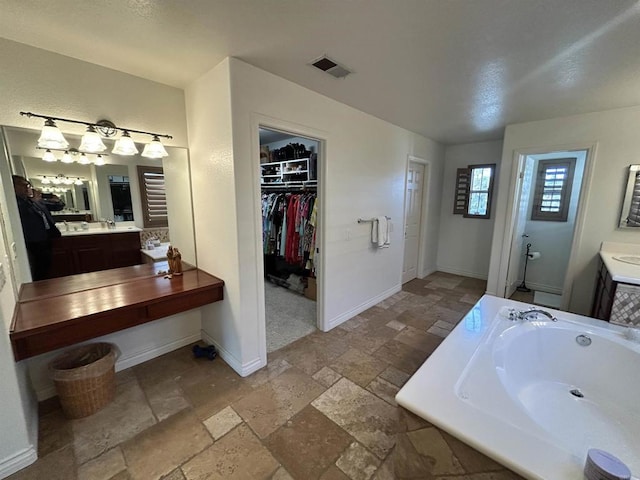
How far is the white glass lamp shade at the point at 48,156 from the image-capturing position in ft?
6.09

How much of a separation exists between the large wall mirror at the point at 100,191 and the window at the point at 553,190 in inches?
189

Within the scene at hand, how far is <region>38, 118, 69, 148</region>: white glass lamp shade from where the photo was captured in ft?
5.43

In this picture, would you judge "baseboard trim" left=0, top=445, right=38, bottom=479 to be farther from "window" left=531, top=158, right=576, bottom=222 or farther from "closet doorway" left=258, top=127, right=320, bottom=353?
"window" left=531, top=158, right=576, bottom=222

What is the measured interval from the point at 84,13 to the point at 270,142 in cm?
359

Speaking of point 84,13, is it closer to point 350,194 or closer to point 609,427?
point 350,194

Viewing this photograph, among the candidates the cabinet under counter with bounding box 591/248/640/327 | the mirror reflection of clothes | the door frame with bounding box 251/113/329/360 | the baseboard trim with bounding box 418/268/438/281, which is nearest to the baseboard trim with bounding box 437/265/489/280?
the baseboard trim with bounding box 418/268/438/281

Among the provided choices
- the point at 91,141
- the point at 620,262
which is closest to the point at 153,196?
the point at 91,141

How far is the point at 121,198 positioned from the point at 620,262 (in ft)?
14.6

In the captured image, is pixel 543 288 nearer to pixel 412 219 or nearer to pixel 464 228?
pixel 464 228

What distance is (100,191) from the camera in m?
2.14

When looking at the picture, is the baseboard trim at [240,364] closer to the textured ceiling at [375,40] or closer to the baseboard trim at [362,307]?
the baseboard trim at [362,307]

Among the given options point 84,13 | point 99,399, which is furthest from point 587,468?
point 84,13

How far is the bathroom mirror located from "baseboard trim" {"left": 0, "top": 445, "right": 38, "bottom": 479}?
16.8 feet

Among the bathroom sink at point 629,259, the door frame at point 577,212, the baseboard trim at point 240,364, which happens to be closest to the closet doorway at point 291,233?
the baseboard trim at point 240,364
